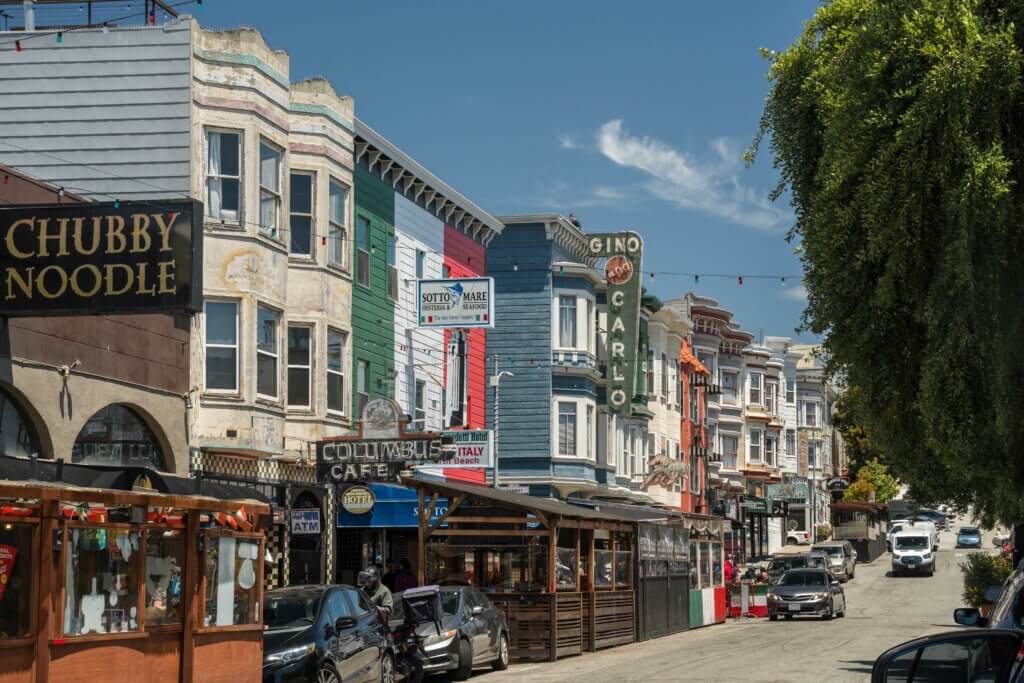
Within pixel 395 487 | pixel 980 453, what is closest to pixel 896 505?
pixel 395 487

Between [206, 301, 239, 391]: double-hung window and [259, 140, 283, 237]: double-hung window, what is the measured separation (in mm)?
1965

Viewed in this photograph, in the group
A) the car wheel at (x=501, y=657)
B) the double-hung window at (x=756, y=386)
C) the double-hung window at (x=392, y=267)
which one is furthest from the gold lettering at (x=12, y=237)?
the double-hung window at (x=756, y=386)

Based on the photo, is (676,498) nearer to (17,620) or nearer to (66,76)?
(66,76)

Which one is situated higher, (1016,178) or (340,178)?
(340,178)

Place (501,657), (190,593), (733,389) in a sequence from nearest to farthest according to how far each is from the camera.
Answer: (190,593)
(501,657)
(733,389)

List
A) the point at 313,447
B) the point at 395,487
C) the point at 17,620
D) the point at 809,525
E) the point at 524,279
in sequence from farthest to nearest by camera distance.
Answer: the point at 809,525 → the point at 524,279 → the point at 395,487 → the point at 313,447 → the point at 17,620

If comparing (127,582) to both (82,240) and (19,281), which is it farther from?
(82,240)

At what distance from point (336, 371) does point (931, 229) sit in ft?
65.0

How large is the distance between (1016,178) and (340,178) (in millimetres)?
20353

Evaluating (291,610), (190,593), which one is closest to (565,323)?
(291,610)

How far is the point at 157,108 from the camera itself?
28688mm

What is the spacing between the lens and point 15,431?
843 inches

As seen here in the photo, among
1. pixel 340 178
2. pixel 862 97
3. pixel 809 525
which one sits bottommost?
pixel 809 525

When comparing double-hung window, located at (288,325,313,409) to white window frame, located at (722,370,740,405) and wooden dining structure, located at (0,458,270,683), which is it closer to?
wooden dining structure, located at (0,458,270,683)
